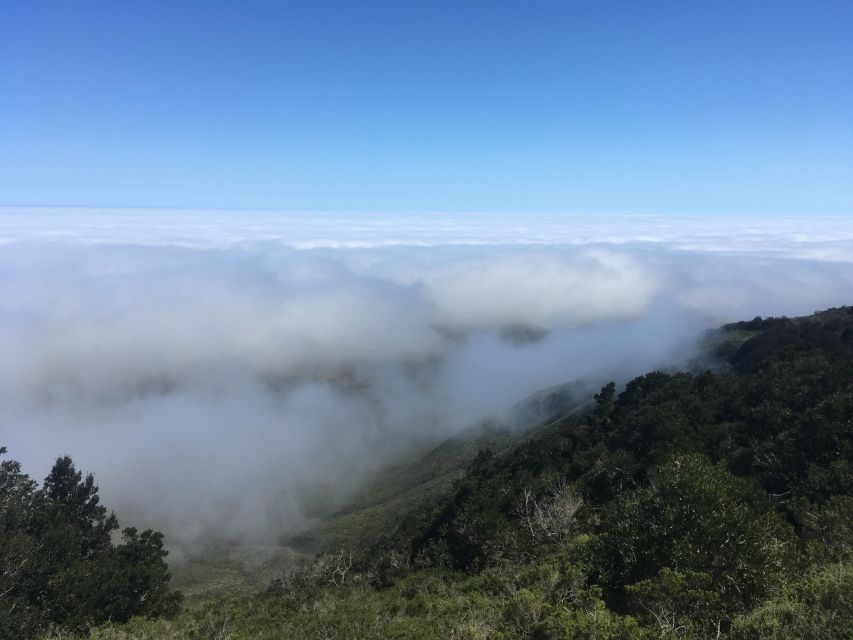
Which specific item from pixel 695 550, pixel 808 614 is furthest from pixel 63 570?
pixel 808 614

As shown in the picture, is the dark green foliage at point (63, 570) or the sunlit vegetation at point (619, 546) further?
the dark green foliage at point (63, 570)

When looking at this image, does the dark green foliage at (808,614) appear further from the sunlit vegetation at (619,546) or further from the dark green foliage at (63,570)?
the dark green foliage at (63,570)

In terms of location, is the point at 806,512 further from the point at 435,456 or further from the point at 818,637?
the point at 435,456

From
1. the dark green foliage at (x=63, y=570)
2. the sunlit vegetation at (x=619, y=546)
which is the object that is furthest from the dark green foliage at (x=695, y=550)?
the dark green foliage at (x=63, y=570)

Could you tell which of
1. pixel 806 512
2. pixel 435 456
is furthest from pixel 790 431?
pixel 435 456

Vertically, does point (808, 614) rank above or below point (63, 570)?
above

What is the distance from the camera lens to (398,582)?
3594 cm

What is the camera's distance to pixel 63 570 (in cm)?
3416

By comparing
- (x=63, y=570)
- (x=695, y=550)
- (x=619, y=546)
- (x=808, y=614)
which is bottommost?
(x=63, y=570)

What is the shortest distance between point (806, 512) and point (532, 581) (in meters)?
15.0

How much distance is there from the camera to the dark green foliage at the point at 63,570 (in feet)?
97.2

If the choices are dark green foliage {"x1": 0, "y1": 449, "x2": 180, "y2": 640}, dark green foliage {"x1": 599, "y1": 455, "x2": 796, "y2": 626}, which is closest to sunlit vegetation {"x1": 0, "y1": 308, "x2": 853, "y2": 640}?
dark green foliage {"x1": 599, "y1": 455, "x2": 796, "y2": 626}

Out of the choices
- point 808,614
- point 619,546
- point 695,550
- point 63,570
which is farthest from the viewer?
point 63,570

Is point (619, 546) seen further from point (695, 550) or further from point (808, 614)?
point (808, 614)
